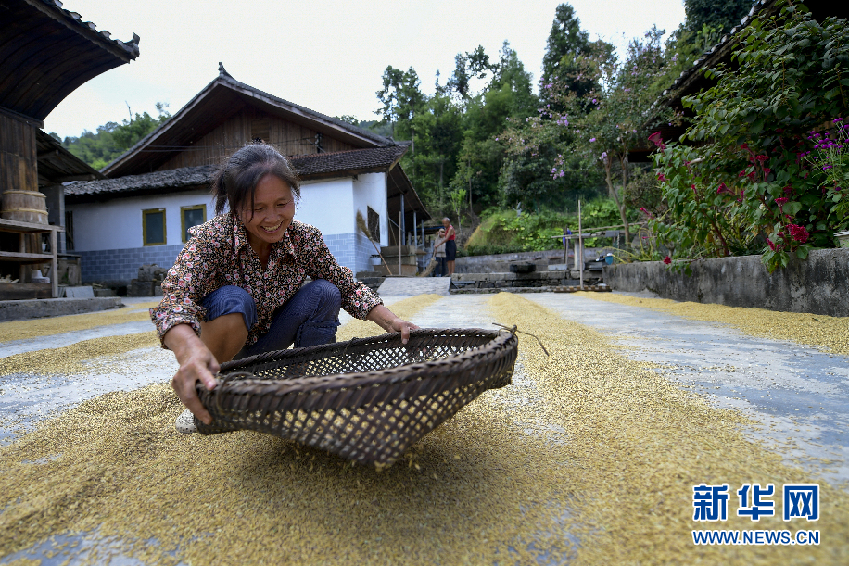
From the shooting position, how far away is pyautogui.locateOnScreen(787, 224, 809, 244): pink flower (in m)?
2.58

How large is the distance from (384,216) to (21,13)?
23.7ft

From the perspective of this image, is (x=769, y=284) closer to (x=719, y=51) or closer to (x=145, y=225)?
(x=719, y=51)

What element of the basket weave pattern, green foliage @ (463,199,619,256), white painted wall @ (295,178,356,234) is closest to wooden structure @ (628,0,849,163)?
the basket weave pattern

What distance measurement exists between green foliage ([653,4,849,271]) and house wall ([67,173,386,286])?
21.4 feet

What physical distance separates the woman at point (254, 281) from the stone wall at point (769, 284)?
8.13ft

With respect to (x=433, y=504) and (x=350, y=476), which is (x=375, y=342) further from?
(x=433, y=504)

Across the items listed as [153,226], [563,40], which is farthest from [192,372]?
[563,40]

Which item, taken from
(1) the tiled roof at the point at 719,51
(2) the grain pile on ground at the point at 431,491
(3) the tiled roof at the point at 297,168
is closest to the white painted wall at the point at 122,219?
(3) the tiled roof at the point at 297,168

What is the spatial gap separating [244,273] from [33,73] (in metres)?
5.63

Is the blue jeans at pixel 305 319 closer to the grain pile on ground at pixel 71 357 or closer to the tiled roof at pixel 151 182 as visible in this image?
the grain pile on ground at pixel 71 357

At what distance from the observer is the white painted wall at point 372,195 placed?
886 centimetres

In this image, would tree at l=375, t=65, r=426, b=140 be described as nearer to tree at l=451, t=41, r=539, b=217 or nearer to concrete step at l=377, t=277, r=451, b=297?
tree at l=451, t=41, r=539, b=217

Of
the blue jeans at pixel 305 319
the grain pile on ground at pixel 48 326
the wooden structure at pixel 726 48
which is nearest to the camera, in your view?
the blue jeans at pixel 305 319

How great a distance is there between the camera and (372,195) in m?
9.95
